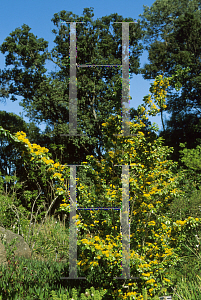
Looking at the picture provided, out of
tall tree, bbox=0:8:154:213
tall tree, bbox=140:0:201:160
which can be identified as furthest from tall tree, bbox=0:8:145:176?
tall tree, bbox=140:0:201:160

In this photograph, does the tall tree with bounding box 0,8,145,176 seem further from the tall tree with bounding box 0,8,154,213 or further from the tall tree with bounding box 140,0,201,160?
the tall tree with bounding box 140,0,201,160

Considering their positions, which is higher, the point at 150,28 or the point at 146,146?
the point at 150,28

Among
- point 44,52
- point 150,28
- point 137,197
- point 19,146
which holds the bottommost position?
point 137,197

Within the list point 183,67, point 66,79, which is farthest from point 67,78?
point 183,67

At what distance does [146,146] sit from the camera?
336cm

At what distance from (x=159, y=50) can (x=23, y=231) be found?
11.5 metres

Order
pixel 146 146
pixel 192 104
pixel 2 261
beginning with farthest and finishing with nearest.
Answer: pixel 192 104 → pixel 2 261 → pixel 146 146

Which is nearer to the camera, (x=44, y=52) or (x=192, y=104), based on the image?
(x=44, y=52)

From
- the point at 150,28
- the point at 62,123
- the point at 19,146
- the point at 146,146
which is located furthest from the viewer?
the point at 150,28

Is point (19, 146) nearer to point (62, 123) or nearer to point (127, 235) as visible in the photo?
point (127, 235)

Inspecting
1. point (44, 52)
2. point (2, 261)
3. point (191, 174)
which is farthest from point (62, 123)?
point (2, 261)

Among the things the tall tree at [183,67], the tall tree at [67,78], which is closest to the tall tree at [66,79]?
the tall tree at [67,78]

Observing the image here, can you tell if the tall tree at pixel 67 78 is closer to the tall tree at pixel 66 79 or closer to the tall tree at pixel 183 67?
the tall tree at pixel 66 79

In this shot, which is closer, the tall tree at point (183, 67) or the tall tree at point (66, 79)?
the tall tree at point (66, 79)
